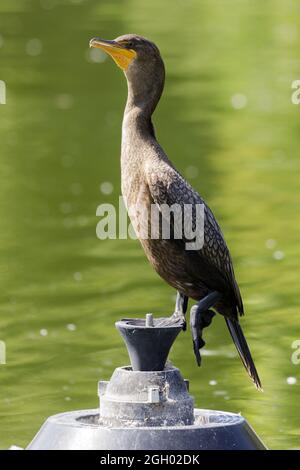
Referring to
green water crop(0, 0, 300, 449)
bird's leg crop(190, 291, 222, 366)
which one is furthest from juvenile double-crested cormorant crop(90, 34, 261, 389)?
green water crop(0, 0, 300, 449)

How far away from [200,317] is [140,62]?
83cm

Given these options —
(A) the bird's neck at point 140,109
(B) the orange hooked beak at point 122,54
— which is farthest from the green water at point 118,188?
(B) the orange hooked beak at point 122,54

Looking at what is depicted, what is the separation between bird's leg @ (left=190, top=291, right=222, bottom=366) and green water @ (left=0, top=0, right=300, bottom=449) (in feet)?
9.52

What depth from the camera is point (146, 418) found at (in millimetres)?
5039

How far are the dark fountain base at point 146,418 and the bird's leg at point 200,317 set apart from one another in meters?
0.29

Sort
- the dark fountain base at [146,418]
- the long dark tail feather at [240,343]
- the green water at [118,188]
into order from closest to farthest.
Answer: the dark fountain base at [146,418] → the long dark tail feather at [240,343] → the green water at [118,188]

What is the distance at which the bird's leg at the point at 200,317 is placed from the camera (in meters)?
5.49

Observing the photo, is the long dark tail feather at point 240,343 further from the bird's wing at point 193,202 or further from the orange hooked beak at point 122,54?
the orange hooked beak at point 122,54

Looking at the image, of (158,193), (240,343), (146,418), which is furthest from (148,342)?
(240,343)

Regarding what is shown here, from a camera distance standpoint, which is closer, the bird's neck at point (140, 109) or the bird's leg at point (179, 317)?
the bird's leg at point (179, 317)

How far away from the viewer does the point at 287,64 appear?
25.3m

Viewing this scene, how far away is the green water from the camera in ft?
32.2

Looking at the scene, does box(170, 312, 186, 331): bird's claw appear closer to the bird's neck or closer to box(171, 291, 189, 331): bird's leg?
box(171, 291, 189, 331): bird's leg

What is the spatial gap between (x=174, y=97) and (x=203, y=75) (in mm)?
2375
